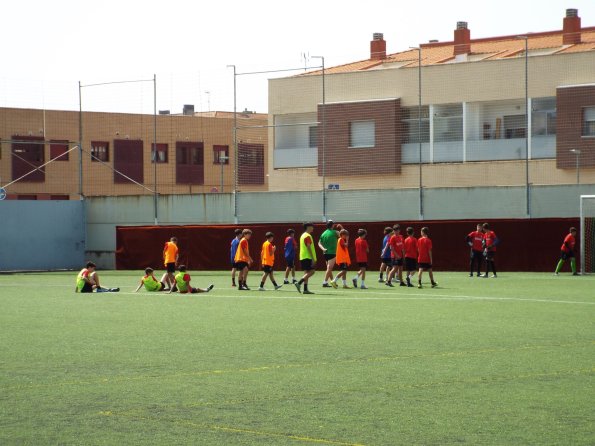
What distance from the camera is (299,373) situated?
12.8 m

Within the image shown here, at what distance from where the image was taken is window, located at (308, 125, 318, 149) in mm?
54469

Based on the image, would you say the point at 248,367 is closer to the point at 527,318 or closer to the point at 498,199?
the point at 527,318

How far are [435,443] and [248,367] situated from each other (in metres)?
4.86

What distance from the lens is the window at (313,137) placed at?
179ft

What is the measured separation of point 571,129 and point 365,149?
962cm

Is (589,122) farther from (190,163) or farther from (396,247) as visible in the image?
(190,163)

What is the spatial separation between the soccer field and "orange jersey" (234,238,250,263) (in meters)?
4.43

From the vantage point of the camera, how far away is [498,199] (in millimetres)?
40250

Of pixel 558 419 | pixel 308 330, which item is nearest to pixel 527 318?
pixel 308 330

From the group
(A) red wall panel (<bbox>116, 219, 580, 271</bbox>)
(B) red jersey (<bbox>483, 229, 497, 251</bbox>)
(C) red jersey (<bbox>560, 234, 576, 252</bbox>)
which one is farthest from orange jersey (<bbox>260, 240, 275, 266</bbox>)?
(A) red wall panel (<bbox>116, 219, 580, 271</bbox>)

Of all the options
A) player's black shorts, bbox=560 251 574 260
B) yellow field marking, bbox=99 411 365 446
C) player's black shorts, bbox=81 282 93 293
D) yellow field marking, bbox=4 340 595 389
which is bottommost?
player's black shorts, bbox=81 282 93 293

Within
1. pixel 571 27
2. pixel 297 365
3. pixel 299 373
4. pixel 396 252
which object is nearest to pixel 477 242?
pixel 396 252

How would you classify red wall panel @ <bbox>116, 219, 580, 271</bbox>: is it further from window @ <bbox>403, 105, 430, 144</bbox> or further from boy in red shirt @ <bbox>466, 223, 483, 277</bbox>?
window @ <bbox>403, 105, 430, 144</bbox>

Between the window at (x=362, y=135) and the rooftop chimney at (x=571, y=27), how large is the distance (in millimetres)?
10919
